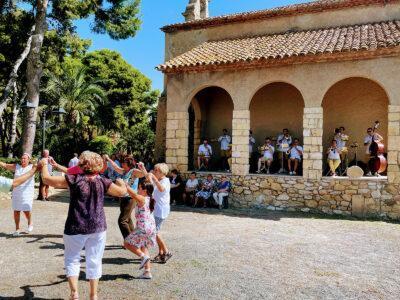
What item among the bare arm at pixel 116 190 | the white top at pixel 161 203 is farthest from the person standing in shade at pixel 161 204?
the bare arm at pixel 116 190

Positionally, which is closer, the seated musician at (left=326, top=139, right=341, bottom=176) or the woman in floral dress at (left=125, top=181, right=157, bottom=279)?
the woman in floral dress at (left=125, top=181, right=157, bottom=279)

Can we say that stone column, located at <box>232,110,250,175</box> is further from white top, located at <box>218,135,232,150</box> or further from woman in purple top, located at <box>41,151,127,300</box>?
woman in purple top, located at <box>41,151,127,300</box>

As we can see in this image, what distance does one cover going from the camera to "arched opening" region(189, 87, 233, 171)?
51.1ft

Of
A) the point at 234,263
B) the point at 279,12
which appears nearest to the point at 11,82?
the point at 279,12

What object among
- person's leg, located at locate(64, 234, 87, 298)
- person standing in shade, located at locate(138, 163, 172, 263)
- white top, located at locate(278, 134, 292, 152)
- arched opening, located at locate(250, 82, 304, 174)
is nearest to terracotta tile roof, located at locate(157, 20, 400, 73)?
arched opening, located at locate(250, 82, 304, 174)

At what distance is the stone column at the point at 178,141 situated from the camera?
13.1 m

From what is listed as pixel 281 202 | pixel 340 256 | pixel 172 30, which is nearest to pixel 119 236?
pixel 340 256

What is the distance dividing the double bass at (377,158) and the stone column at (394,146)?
1.00ft

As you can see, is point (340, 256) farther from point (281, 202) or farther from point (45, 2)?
point (45, 2)

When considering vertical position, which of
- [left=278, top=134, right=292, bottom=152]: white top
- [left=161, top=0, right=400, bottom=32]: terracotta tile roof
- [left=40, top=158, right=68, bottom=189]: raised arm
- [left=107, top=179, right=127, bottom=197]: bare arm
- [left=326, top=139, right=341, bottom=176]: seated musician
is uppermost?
[left=161, top=0, right=400, bottom=32]: terracotta tile roof

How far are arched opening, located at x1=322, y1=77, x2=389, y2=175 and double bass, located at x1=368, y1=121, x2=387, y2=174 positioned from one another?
4.56 ft

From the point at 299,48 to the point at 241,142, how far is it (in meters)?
3.37

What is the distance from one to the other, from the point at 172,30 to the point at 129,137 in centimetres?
929

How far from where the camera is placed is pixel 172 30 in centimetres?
1738
